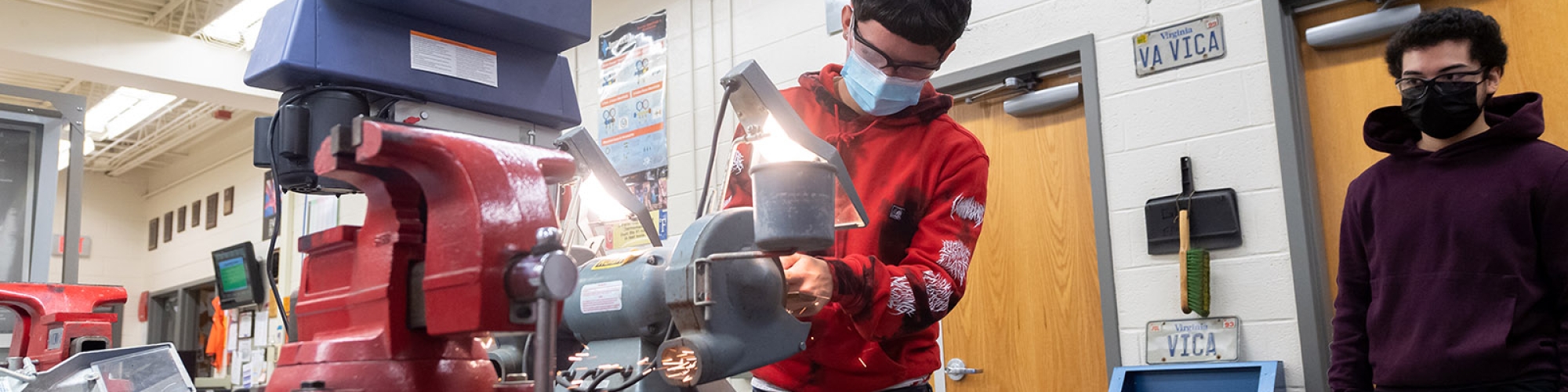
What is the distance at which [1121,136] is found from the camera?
3.07 metres

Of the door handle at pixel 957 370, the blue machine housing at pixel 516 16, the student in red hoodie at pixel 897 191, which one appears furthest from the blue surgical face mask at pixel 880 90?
the door handle at pixel 957 370

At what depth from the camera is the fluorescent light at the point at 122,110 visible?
345 inches

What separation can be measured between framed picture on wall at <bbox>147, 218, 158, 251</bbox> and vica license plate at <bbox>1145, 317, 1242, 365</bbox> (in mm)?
11087

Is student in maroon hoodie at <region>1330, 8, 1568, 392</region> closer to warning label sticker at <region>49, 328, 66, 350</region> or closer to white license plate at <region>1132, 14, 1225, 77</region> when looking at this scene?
white license plate at <region>1132, 14, 1225, 77</region>

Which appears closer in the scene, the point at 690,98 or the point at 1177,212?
the point at 1177,212

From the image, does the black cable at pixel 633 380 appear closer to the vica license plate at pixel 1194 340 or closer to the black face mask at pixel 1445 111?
the black face mask at pixel 1445 111

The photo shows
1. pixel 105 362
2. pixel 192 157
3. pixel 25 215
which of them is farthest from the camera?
pixel 192 157

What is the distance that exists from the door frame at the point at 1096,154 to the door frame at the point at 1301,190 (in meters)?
0.49

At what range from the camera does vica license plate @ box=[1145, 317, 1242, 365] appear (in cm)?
280

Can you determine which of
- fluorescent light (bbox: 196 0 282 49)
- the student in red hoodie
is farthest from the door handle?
fluorescent light (bbox: 196 0 282 49)

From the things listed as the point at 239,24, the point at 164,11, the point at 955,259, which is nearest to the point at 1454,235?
the point at 955,259

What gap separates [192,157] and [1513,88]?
10795 millimetres

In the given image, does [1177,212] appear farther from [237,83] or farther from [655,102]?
[237,83]

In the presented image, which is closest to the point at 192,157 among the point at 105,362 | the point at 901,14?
the point at 105,362
